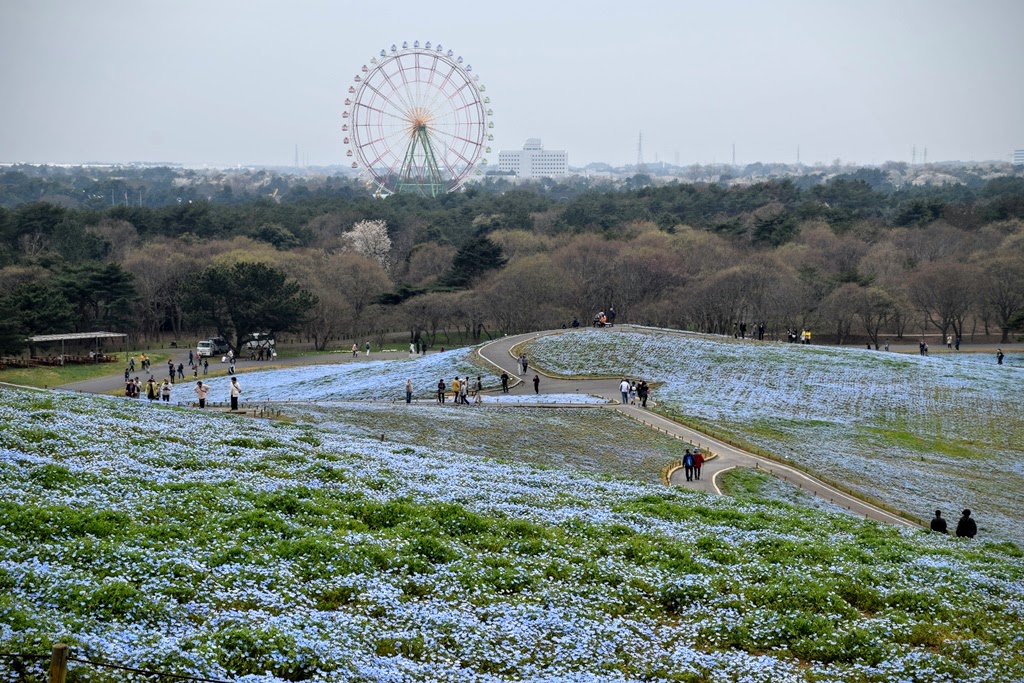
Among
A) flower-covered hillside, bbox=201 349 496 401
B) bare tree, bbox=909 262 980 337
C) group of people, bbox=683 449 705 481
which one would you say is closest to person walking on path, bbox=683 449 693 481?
group of people, bbox=683 449 705 481

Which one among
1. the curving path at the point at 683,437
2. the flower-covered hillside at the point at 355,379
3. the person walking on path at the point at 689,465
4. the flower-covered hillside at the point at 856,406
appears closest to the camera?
the curving path at the point at 683,437

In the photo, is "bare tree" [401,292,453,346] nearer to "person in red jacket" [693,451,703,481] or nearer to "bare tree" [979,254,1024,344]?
"bare tree" [979,254,1024,344]

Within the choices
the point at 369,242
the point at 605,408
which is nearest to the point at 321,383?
the point at 605,408

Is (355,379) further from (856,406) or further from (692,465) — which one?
(692,465)

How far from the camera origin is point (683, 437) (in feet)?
132

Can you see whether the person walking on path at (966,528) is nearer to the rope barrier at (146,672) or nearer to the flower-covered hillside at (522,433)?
the flower-covered hillside at (522,433)

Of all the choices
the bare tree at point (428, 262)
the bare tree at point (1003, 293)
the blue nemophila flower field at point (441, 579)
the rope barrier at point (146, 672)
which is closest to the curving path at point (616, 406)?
the blue nemophila flower field at point (441, 579)

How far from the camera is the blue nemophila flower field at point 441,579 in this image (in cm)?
1509

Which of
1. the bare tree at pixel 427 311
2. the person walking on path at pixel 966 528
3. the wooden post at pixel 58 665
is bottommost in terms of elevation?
the person walking on path at pixel 966 528

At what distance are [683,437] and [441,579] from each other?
2349 centimetres

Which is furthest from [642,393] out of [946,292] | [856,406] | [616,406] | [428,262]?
[428,262]

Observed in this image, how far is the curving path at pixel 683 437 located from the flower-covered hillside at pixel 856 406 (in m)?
1.40

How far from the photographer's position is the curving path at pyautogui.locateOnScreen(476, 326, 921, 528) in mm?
32156

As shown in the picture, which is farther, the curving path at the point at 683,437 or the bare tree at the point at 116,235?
the bare tree at the point at 116,235
